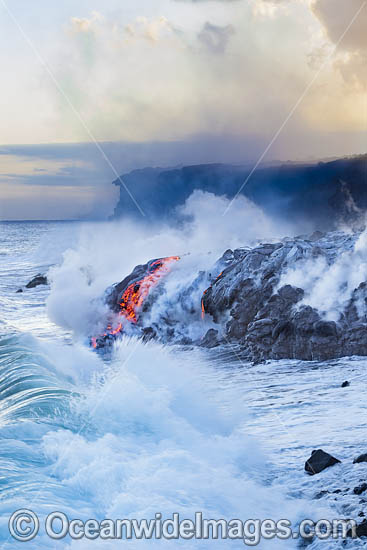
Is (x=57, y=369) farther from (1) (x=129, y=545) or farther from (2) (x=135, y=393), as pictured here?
(1) (x=129, y=545)

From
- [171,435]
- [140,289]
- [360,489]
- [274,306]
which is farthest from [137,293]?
[360,489]

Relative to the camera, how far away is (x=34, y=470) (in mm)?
6719

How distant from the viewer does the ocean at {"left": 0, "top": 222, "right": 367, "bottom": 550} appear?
589 cm

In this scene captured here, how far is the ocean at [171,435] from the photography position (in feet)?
19.3

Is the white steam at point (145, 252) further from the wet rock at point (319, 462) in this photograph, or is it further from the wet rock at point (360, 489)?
the wet rock at point (360, 489)

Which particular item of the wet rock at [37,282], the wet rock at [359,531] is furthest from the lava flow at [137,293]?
the wet rock at [37,282]

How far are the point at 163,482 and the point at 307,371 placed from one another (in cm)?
529

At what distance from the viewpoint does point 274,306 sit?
41.0ft

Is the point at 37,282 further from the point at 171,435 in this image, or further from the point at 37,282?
the point at 171,435

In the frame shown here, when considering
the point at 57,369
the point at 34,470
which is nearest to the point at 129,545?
the point at 34,470

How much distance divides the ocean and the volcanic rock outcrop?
20.0 inches

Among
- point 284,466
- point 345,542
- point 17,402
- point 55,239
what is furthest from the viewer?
point 55,239

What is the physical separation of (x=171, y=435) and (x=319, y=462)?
234cm

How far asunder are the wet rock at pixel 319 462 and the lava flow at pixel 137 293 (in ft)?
28.4
